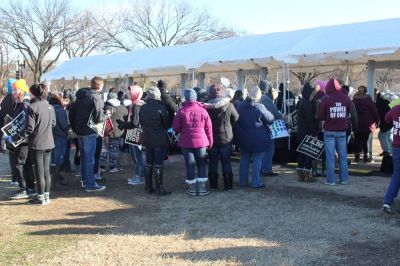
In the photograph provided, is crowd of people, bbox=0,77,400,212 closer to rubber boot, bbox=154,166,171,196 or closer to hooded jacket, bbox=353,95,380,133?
rubber boot, bbox=154,166,171,196

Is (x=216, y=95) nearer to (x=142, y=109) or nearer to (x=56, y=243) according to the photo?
(x=142, y=109)

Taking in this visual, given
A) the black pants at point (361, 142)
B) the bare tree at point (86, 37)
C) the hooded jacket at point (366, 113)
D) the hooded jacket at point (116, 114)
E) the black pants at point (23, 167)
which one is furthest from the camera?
the bare tree at point (86, 37)

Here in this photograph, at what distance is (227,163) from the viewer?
A: 8164mm

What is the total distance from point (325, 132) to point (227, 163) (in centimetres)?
182

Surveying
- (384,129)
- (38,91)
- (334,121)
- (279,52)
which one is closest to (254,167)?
(334,121)

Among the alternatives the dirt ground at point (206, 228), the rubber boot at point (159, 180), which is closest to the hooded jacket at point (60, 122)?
the dirt ground at point (206, 228)

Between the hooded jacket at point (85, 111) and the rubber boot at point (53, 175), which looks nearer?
the hooded jacket at point (85, 111)

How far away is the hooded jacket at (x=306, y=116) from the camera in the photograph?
875 cm

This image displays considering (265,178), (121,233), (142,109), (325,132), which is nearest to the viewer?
(121,233)

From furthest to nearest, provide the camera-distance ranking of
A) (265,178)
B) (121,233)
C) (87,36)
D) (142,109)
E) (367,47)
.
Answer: (87,36) → (367,47) → (265,178) → (142,109) → (121,233)

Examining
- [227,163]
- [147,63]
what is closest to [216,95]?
[227,163]

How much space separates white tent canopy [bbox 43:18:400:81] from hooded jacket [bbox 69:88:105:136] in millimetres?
4983

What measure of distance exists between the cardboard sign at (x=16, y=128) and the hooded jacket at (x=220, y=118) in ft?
9.31

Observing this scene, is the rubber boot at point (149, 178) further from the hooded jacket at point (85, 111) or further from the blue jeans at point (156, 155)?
the hooded jacket at point (85, 111)
